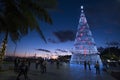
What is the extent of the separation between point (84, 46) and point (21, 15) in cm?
6652

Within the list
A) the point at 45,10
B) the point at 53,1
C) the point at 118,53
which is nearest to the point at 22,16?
the point at 45,10

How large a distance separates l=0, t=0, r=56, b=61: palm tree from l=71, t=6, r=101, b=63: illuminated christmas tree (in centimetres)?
6579

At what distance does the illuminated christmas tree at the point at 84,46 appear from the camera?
243 feet

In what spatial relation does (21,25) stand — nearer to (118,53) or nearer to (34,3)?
(34,3)

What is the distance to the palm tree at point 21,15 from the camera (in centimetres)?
836

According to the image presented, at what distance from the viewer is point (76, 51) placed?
3012 inches

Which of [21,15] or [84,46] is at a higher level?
[84,46]

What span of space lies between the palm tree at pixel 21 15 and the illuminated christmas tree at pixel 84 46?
65.8 m

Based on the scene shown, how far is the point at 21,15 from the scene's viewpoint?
8.71 m

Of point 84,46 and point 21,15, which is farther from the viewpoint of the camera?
point 84,46

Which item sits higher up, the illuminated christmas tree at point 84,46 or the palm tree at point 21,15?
the illuminated christmas tree at point 84,46

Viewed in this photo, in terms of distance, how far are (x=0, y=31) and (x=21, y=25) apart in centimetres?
115

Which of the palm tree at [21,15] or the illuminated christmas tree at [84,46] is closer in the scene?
the palm tree at [21,15]

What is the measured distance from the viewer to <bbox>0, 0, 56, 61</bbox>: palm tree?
8.36 meters
